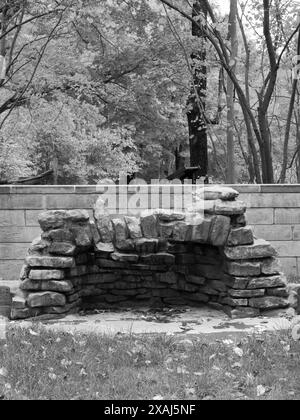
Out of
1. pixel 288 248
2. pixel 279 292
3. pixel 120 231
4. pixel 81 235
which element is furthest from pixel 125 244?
pixel 288 248

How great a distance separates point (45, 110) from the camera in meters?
11.6

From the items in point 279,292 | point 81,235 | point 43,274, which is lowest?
point 279,292

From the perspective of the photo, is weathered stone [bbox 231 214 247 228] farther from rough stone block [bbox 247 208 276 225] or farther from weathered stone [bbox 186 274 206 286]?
rough stone block [bbox 247 208 276 225]

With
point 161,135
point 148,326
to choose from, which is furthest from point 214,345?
point 161,135

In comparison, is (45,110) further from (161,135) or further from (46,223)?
(46,223)

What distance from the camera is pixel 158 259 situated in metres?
6.54

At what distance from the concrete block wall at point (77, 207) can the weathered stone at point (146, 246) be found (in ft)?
6.33

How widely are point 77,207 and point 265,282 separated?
3088mm

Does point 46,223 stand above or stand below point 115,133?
below

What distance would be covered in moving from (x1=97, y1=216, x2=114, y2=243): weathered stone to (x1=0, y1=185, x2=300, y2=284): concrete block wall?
6.57 feet

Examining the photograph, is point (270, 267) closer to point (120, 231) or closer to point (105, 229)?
point (120, 231)

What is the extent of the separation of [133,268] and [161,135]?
8519 mm

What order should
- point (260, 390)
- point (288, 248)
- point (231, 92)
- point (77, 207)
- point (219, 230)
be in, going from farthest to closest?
point (231, 92) → point (288, 248) → point (77, 207) → point (219, 230) → point (260, 390)

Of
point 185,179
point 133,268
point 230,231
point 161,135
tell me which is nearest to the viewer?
point 230,231
